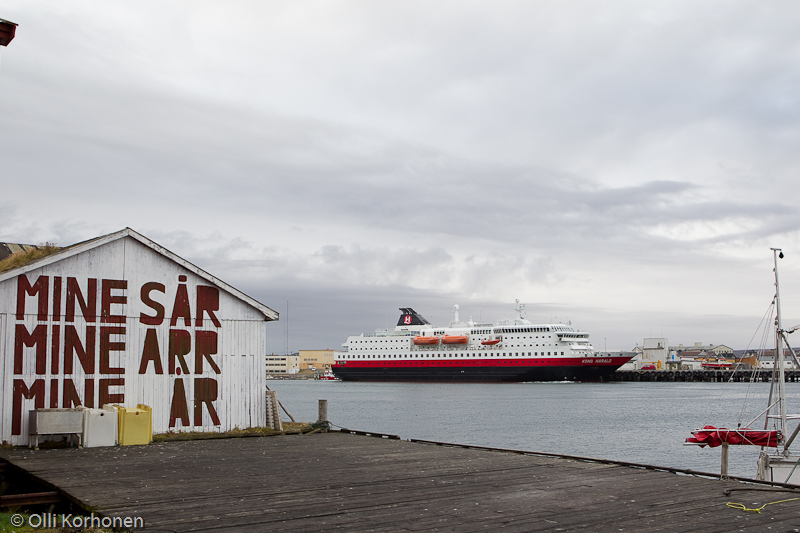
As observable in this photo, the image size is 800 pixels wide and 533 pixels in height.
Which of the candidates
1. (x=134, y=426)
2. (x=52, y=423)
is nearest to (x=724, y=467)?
(x=134, y=426)

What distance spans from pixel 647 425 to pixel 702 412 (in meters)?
10.4

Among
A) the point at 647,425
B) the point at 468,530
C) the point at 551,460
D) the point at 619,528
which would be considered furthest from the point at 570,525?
the point at 647,425

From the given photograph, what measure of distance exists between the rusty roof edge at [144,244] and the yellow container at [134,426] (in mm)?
2730

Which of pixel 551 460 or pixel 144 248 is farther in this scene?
pixel 144 248

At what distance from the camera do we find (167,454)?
33.6 ft

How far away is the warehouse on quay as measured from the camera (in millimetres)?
11227

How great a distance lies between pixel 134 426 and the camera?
1133cm

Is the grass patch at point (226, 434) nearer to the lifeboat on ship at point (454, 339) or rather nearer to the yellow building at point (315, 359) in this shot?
the lifeboat on ship at point (454, 339)

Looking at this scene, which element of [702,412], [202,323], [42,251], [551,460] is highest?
[42,251]

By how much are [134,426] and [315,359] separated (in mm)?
166371

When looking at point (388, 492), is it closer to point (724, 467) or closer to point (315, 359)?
point (724, 467)

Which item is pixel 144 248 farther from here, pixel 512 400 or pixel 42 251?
pixel 512 400

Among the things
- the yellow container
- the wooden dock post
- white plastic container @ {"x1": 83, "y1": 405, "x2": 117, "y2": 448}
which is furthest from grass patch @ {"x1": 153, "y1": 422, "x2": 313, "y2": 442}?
the wooden dock post

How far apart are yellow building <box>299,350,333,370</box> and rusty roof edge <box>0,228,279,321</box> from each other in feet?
529
